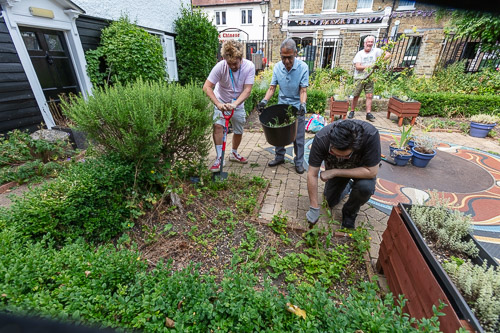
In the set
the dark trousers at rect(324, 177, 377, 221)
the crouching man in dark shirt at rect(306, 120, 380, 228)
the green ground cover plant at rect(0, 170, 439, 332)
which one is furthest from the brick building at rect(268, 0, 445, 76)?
the green ground cover plant at rect(0, 170, 439, 332)

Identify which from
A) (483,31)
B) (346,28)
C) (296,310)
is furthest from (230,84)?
(346,28)

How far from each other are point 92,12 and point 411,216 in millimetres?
7053

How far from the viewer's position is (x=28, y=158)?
352 centimetres

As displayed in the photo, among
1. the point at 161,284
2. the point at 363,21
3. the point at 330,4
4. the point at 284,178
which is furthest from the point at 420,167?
the point at 330,4

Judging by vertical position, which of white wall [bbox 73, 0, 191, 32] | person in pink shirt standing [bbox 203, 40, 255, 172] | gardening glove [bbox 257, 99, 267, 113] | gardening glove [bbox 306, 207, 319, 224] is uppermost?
white wall [bbox 73, 0, 191, 32]

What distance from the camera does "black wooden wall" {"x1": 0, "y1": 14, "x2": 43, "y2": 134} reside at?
12.3ft

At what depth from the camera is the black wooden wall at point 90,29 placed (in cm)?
502

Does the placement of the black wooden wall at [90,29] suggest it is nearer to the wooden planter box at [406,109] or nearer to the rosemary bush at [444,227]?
the rosemary bush at [444,227]

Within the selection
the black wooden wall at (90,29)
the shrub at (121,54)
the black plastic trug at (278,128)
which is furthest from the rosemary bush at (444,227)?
the black wooden wall at (90,29)

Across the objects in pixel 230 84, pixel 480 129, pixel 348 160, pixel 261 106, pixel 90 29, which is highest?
pixel 90 29

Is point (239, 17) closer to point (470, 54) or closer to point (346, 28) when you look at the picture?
point (346, 28)

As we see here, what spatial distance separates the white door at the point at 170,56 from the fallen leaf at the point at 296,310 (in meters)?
8.30

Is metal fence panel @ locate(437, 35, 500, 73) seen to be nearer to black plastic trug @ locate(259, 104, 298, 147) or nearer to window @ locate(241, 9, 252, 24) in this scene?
black plastic trug @ locate(259, 104, 298, 147)

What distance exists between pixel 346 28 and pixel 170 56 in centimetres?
1320
